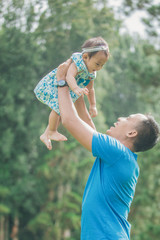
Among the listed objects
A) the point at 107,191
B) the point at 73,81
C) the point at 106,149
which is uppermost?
the point at 73,81

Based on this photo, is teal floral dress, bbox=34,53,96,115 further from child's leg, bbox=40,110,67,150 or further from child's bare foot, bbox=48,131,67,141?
child's bare foot, bbox=48,131,67,141

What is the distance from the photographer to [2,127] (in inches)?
618

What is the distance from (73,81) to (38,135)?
1309 cm

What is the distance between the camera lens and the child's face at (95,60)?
8.26ft

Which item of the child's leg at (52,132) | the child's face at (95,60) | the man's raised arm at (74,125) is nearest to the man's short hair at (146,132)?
the man's raised arm at (74,125)

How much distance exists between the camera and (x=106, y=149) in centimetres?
212

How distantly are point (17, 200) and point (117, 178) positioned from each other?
1399 cm

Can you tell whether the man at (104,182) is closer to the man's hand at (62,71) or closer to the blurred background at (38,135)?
the man's hand at (62,71)

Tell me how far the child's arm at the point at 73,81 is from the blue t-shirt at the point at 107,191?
320 millimetres

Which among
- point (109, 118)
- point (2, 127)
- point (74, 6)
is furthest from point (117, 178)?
point (109, 118)

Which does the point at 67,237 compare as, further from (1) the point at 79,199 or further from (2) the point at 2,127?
(2) the point at 2,127

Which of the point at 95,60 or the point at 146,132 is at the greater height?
the point at 95,60

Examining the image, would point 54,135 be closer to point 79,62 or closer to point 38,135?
point 79,62

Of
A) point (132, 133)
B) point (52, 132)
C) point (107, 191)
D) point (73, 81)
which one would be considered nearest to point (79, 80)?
point (73, 81)
